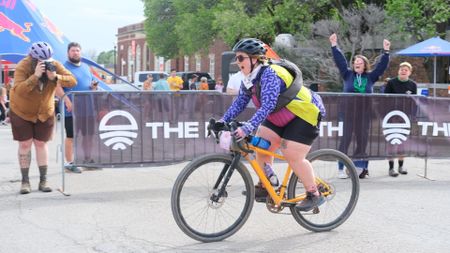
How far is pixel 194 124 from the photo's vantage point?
837 centimetres

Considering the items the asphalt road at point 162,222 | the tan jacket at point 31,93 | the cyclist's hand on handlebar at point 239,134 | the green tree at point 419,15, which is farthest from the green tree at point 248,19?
the cyclist's hand on handlebar at point 239,134

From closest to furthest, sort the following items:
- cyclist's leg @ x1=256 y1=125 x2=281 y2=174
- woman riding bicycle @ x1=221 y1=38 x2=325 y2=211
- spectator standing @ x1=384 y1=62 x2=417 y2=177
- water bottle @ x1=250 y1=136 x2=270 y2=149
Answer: woman riding bicycle @ x1=221 y1=38 x2=325 y2=211 → water bottle @ x1=250 y1=136 x2=270 y2=149 → cyclist's leg @ x1=256 y1=125 x2=281 y2=174 → spectator standing @ x1=384 y1=62 x2=417 y2=177

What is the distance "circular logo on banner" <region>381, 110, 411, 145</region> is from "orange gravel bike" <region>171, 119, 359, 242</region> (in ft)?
11.5

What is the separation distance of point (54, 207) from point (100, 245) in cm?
177

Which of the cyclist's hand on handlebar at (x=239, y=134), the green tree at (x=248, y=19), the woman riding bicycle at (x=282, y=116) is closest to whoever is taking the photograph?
the cyclist's hand on handlebar at (x=239, y=134)

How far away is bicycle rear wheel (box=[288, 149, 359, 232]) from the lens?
5.87m

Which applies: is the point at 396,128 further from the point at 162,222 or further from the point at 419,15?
the point at 419,15

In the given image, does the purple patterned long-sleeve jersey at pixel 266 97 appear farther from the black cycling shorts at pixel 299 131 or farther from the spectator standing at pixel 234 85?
the spectator standing at pixel 234 85

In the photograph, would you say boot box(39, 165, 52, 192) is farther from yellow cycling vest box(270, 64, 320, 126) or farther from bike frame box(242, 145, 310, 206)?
yellow cycling vest box(270, 64, 320, 126)

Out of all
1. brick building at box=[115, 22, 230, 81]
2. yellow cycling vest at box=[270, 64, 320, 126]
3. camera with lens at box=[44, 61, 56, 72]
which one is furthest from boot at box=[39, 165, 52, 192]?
brick building at box=[115, 22, 230, 81]

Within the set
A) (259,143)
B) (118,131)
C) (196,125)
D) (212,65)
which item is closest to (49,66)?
(118,131)

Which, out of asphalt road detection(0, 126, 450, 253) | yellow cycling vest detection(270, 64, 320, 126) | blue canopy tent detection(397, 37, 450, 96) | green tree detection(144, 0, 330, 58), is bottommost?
asphalt road detection(0, 126, 450, 253)

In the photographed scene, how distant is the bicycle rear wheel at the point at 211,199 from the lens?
17.3ft

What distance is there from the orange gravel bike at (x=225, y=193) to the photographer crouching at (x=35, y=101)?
288 cm
